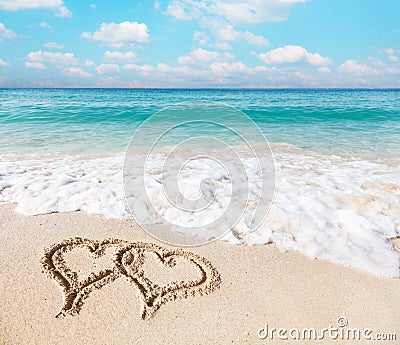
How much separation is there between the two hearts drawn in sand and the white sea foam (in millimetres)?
590

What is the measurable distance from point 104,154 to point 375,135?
8958 mm

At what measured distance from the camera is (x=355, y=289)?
2396mm

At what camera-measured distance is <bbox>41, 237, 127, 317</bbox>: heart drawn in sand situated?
216cm

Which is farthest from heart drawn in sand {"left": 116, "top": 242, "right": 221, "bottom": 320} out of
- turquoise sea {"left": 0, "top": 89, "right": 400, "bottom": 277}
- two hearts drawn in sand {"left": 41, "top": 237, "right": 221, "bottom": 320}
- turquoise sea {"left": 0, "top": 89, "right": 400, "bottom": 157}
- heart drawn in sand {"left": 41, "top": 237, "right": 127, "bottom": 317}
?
turquoise sea {"left": 0, "top": 89, "right": 400, "bottom": 157}

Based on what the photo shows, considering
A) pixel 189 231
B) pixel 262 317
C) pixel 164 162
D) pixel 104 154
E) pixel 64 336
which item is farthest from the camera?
pixel 104 154

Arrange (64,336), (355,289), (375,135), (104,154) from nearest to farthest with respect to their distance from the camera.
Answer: (64,336) → (355,289) → (104,154) → (375,135)

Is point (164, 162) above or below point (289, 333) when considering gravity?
above

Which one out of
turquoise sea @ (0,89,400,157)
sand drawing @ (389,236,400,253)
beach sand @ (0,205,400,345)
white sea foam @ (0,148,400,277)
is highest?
turquoise sea @ (0,89,400,157)

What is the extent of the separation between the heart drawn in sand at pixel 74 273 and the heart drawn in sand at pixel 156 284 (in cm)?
13

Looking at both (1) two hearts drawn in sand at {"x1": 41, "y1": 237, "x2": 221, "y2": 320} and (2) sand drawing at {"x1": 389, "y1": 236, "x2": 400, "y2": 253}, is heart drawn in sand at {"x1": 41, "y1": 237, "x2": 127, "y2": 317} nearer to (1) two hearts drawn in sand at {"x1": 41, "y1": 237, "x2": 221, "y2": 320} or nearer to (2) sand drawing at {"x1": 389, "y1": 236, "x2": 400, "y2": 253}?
(1) two hearts drawn in sand at {"x1": 41, "y1": 237, "x2": 221, "y2": 320}

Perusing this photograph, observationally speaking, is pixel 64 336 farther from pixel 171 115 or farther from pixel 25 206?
pixel 171 115

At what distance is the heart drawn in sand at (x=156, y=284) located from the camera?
2223 mm

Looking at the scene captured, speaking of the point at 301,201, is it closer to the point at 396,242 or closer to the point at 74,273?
the point at 396,242

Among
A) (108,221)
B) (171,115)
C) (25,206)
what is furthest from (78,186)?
(171,115)
